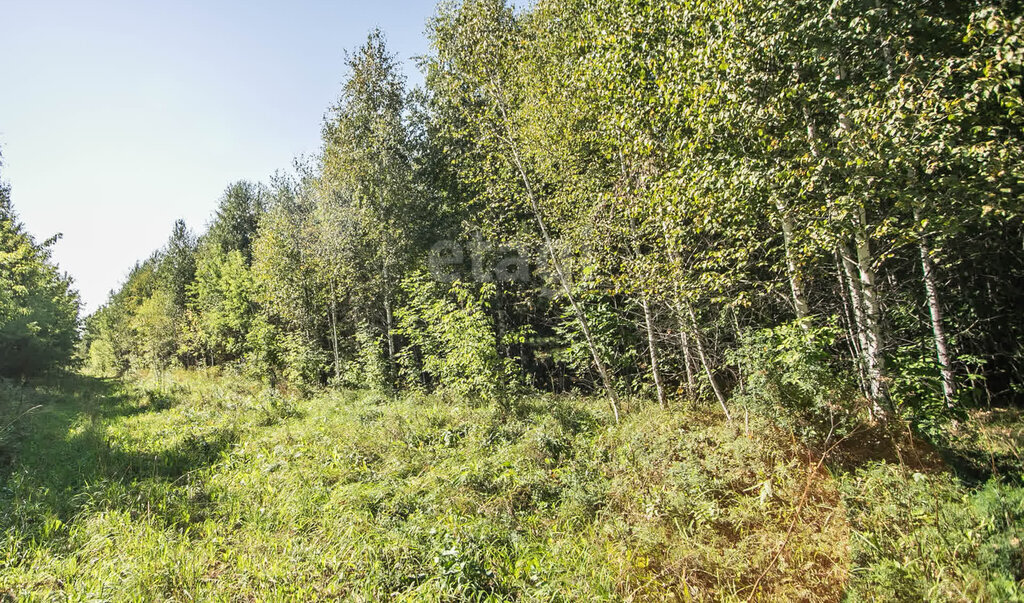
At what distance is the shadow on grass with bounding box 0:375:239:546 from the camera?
20.3 ft

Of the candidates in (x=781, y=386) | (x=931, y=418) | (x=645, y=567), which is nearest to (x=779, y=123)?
(x=781, y=386)

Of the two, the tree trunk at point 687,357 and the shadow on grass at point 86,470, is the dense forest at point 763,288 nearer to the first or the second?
the tree trunk at point 687,357

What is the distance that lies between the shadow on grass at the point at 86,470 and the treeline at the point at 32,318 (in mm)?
8281

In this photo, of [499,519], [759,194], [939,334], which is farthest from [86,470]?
[939,334]

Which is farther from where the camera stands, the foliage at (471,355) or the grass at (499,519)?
the foliage at (471,355)

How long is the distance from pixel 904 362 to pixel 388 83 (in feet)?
58.8

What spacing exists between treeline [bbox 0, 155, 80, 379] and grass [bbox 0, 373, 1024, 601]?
39.7ft

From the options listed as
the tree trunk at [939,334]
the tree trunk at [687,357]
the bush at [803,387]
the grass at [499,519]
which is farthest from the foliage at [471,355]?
the tree trunk at [939,334]

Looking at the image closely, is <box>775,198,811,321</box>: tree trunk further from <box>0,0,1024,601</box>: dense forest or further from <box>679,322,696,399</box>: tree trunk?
<box>679,322,696,399</box>: tree trunk

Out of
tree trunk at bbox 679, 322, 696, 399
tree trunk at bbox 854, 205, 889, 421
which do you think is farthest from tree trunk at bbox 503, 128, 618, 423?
tree trunk at bbox 854, 205, 889, 421

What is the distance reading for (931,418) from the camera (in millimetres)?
5688

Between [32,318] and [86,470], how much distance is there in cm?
1791

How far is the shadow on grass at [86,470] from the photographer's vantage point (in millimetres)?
6195

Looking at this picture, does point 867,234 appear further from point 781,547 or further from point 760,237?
point 781,547
